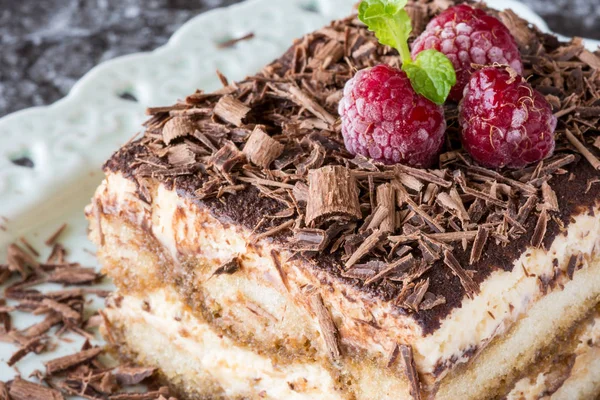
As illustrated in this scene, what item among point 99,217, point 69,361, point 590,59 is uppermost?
point 590,59

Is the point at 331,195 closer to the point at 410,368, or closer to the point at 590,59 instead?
the point at 410,368

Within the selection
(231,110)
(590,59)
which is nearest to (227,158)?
(231,110)

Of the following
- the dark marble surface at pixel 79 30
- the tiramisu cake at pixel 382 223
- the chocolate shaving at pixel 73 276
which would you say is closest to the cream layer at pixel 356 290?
the tiramisu cake at pixel 382 223

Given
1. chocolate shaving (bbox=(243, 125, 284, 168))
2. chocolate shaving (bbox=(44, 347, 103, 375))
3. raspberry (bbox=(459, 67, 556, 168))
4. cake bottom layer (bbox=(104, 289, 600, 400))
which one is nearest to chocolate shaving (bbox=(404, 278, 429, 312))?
cake bottom layer (bbox=(104, 289, 600, 400))

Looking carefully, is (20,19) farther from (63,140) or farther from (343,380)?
(343,380)

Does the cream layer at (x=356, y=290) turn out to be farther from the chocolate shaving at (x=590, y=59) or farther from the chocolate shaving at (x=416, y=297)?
the chocolate shaving at (x=590, y=59)

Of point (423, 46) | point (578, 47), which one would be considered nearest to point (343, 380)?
point (423, 46)
